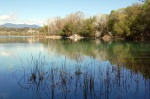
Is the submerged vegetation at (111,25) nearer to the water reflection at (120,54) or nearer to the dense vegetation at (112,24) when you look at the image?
the dense vegetation at (112,24)

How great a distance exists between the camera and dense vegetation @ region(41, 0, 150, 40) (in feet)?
176

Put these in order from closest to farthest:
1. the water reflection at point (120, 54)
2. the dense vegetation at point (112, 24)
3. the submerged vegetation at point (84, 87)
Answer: the submerged vegetation at point (84, 87)
the water reflection at point (120, 54)
the dense vegetation at point (112, 24)

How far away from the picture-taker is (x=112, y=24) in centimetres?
6825

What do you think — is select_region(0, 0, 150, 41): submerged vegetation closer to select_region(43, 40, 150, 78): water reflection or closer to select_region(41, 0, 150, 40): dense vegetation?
select_region(41, 0, 150, 40): dense vegetation

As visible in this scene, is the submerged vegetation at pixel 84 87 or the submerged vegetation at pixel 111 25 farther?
the submerged vegetation at pixel 111 25

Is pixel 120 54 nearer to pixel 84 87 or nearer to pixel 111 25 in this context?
pixel 84 87

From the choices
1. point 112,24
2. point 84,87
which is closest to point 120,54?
point 84,87

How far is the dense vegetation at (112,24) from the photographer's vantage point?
53500 mm

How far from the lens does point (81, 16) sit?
92.1m

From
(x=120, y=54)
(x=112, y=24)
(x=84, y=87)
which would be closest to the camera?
(x=84, y=87)

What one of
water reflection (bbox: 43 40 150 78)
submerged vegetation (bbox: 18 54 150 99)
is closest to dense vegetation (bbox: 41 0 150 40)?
water reflection (bbox: 43 40 150 78)

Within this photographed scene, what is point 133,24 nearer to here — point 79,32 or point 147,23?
point 147,23

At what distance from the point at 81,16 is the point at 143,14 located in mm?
43033

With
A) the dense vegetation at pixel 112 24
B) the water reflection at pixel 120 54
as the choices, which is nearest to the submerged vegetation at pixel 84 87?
the water reflection at pixel 120 54
